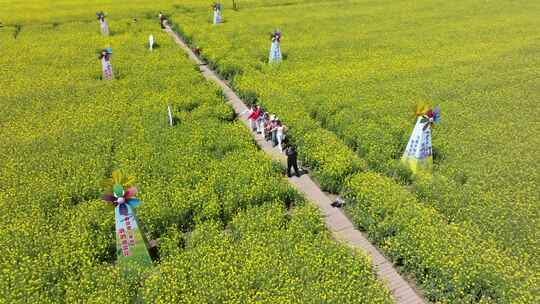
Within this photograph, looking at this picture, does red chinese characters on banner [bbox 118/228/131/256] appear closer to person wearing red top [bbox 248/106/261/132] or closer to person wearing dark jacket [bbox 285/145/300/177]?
person wearing dark jacket [bbox 285/145/300/177]

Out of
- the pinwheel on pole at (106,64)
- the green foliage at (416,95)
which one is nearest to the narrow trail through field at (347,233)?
the green foliage at (416,95)

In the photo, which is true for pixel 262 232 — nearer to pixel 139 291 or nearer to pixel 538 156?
pixel 139 291

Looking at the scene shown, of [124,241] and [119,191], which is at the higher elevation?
[119,191]

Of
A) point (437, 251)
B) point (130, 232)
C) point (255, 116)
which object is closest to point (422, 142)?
point (437, 251)

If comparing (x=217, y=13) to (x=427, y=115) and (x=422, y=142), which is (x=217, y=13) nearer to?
(x=427, y=115)

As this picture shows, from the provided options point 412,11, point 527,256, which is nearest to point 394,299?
point 527,256

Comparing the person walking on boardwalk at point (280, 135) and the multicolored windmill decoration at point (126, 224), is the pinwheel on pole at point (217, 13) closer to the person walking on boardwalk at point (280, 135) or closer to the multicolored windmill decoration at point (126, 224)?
the person walking on boardwalk at point (280, 135)
